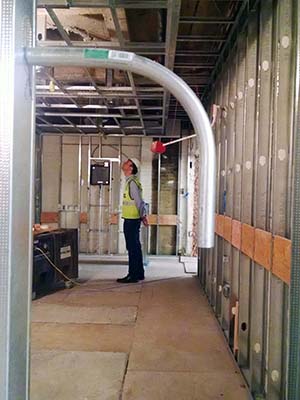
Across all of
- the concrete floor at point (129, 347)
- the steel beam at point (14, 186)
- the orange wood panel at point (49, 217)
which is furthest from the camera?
the orange wood panel at point (49, 217)

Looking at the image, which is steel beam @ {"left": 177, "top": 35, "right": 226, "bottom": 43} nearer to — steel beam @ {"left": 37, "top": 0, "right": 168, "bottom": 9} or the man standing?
steel beam @ {"left": 37, "top": 0, "right": 168, "bottom": 9}

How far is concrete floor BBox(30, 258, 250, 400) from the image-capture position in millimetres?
2477

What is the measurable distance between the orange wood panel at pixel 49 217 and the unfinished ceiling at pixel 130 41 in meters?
2.35

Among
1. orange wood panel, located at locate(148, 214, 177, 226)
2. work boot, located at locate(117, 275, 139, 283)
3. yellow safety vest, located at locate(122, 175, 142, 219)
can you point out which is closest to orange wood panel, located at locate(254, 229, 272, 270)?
yellow safety vest, located at locate(122, 175, 142, 219)

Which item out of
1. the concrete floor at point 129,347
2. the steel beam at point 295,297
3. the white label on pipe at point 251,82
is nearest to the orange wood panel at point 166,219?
the concrete floor at point 129,347

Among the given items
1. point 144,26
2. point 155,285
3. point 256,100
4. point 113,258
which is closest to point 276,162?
point 256,100

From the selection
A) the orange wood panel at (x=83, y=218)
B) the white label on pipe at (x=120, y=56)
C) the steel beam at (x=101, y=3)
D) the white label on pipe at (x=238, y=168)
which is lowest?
the orange wood panel at (x=83, y=218)

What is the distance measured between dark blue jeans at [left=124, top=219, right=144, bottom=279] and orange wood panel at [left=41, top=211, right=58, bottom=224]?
2.89 meters

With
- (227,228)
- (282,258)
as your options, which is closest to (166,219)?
(227,228)

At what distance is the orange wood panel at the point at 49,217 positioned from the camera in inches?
309

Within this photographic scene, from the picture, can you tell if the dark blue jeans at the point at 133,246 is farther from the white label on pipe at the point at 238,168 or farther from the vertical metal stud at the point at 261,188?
the vertical metal stud at the point at 261,188

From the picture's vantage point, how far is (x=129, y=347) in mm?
3143

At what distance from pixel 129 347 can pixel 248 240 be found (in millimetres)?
1337

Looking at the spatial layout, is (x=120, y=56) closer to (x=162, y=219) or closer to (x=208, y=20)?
(x=208, y=20)
